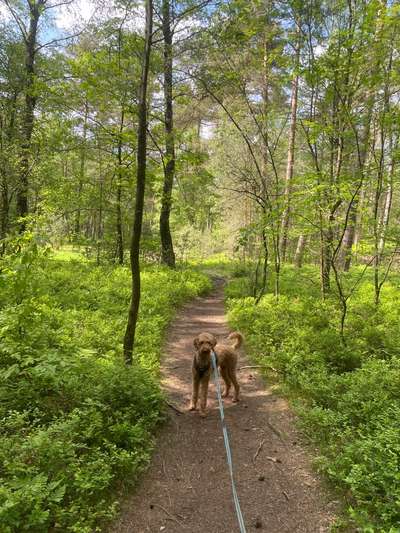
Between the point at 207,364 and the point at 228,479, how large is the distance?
1410mm

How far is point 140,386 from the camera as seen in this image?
472cm

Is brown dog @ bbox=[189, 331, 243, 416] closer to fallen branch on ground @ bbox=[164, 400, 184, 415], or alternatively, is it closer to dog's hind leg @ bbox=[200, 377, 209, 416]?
dog's hind leg @ bbox=[200, 377, 209, 416]

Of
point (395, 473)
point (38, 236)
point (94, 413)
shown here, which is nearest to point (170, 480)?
point (94, 413)

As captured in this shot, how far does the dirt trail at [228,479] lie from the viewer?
310 centimetres

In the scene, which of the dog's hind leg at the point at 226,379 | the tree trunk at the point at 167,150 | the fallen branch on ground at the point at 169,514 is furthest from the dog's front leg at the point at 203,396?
the tree trunk at the point at 167,150

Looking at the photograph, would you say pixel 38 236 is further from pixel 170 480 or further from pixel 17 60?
pixel 17 60

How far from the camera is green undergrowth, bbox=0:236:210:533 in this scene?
2738 millimetres

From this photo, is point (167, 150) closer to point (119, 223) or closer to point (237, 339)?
point (237, 339)

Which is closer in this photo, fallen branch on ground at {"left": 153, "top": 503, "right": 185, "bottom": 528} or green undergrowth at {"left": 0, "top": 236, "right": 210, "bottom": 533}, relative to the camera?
green undergrowth at {"left": 0, "top": 236, "right": 210, "bottom": 533}

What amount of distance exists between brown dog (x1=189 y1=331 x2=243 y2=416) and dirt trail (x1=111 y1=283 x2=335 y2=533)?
236 millimetres

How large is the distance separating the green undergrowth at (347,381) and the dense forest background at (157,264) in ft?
0.09

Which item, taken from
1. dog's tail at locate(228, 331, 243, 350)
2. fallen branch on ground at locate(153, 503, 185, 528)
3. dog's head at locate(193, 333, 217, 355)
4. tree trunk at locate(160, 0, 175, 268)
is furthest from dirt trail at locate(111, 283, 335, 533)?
tree trunk at locate(160, 0, 175, 268)

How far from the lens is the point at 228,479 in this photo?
364 cm

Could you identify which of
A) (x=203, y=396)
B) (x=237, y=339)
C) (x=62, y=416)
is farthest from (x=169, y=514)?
(x=237, y=339)
